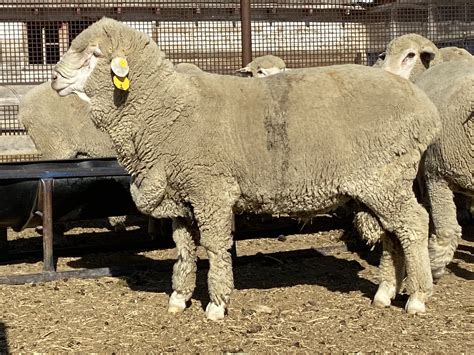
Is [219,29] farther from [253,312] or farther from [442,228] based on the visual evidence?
[253,312]

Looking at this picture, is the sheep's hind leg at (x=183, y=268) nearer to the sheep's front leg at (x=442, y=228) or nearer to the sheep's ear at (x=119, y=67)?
the sheep's ear at (x=119, y=67)

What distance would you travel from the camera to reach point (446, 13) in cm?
1276

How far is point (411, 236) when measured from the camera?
5527 millimetres

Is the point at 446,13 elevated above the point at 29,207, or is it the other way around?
the point at 446,13

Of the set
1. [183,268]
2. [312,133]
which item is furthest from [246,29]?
[183,268]

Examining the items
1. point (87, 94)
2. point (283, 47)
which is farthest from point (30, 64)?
point (87, 94)

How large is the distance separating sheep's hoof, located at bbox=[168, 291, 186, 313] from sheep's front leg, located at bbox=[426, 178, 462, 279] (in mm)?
2106

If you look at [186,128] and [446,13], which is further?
[446,13]

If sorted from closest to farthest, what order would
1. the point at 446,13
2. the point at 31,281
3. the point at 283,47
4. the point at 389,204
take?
the point at 389,204
the point at 31,281
the point at 283,47
the point at 446,13

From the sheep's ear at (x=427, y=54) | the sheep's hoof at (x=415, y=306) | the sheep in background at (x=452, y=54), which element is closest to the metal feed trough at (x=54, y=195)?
the sheep's hoof at (x=415, y=306)

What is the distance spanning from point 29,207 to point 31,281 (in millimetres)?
687

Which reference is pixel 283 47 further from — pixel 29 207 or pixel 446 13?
pixel 29 207

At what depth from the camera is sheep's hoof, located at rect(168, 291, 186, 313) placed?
229 inches

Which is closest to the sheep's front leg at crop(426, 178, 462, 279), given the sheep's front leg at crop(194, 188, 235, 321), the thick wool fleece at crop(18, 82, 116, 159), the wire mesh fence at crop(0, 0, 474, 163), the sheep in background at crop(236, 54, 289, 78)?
the sheep's front leg at crop(194, 188, 235, 321)
